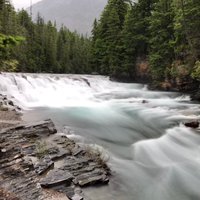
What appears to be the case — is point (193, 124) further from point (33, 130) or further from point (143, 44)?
point (143, 44)

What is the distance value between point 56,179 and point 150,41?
956 inches

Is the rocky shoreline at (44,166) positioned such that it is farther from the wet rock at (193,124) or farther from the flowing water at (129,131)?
the wet rock at (193,124)

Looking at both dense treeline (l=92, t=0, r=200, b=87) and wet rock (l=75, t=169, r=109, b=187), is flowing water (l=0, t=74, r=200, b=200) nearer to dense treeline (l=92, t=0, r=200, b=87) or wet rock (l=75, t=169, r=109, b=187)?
wet rock (l=75, t=169, r=109, b=187)

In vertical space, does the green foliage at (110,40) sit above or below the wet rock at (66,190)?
above

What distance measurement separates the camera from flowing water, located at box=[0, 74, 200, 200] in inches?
330

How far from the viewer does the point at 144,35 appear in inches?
1353

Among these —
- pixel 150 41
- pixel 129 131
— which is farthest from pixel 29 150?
pixel 150 41

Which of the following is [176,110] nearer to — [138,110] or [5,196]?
[138,110]

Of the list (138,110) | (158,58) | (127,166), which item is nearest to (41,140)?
(127,166)

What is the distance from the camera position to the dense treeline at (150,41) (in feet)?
76.6

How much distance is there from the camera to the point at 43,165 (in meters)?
7.84

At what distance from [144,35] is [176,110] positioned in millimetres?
17480

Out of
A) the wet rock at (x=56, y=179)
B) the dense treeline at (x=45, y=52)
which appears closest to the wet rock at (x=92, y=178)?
the wet rock at (x=56, y=179)

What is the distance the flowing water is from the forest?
2.59m
